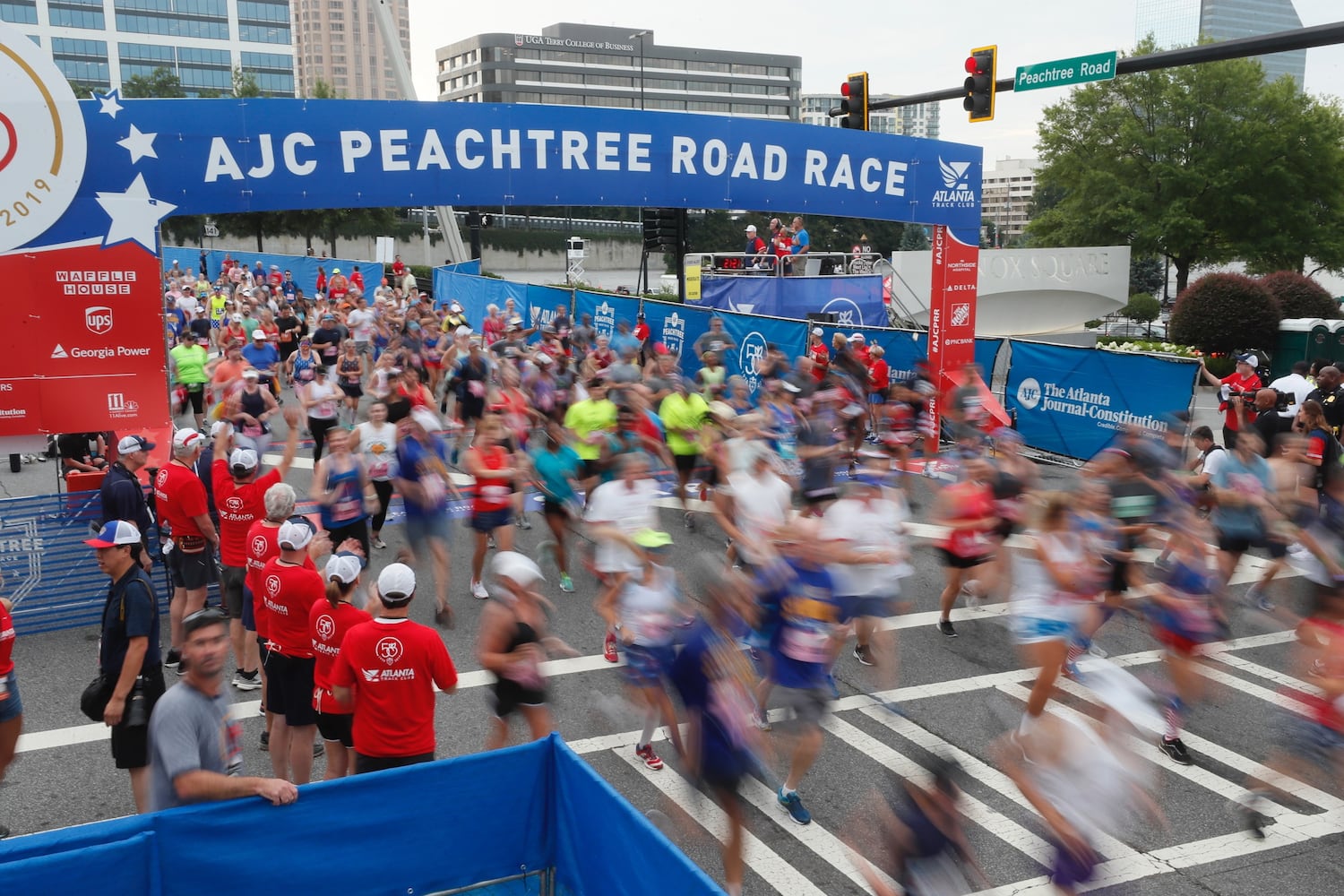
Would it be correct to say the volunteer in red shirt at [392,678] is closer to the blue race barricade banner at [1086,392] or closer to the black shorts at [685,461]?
the black shorts at [685,461]

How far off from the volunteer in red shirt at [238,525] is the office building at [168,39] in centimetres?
10181

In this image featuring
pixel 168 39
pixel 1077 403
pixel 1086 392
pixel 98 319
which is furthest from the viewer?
pixel 168 39

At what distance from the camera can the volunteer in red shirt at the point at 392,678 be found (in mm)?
5152

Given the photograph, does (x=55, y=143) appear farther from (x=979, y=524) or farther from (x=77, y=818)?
(x=979, y=524)

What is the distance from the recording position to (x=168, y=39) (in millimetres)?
104875

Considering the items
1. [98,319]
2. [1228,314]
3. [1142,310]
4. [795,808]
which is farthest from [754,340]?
[1142,310]

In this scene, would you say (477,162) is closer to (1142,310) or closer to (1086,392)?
(1086,392)

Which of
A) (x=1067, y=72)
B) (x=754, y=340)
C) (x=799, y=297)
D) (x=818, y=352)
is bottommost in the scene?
(x=818, y=352)

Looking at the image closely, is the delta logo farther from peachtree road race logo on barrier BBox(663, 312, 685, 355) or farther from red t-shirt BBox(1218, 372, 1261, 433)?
peachtree road race logo on barrier BBox(663, 312, 685, 355)

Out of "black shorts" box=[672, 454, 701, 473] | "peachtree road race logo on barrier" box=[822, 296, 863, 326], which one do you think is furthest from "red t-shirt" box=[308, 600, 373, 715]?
"peachtree road race logo on barrier" box=[822, 296, 863, 326]

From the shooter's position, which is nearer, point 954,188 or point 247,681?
point 247,681

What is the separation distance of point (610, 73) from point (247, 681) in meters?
162

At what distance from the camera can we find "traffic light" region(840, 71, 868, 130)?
17781 mm

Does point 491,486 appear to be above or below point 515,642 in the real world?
above
